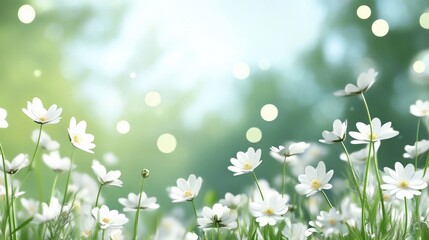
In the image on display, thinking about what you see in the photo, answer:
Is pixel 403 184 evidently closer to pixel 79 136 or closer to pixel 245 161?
pixel 245 161

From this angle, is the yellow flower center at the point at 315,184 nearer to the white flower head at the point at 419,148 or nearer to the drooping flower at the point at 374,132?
the drooping flower at the point at 374,132

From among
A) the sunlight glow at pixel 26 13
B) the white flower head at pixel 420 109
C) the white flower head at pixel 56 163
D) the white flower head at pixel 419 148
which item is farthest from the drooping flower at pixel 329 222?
the sunlight glow at pixel 26 13

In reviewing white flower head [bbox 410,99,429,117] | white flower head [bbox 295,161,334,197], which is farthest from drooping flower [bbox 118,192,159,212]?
white flower head [bbox 410,99,429,117]

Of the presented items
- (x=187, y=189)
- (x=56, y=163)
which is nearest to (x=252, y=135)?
(x=56, y=163)

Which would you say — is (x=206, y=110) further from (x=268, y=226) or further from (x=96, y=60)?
(x=268, y=226)

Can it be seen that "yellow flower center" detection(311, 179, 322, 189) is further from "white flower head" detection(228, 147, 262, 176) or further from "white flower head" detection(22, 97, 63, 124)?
"white flower head" detection(22, 97, 63, 124)

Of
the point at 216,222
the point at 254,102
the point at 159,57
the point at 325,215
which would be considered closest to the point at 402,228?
the point at 325,215
